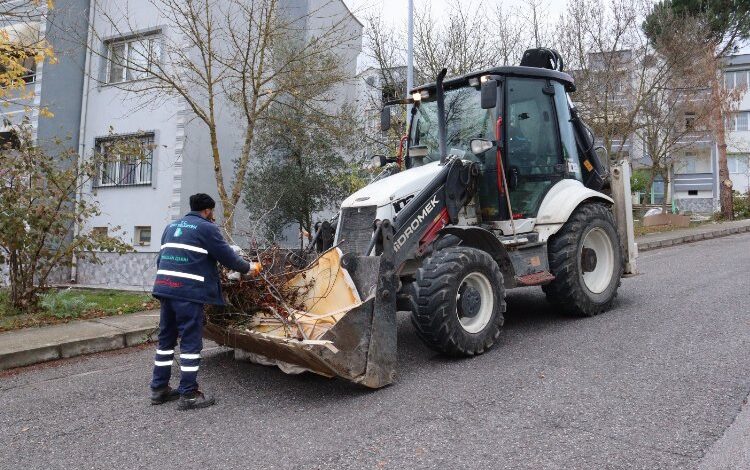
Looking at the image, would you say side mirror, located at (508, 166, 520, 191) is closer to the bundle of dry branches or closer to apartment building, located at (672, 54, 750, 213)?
the bundle of dry branches

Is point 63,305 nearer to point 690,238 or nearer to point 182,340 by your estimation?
point 182,340

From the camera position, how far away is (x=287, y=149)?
52.0 ft

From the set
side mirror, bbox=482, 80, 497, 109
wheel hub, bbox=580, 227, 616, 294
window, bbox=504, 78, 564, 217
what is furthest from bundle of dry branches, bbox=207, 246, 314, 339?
wheel hub, bbox=580, 227, 616, 294

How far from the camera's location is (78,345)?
22.1ft

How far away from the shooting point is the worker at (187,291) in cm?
452

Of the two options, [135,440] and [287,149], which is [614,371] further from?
[287,149]

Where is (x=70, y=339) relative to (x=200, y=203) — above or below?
below

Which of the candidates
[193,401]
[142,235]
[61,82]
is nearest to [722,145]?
[142,235]

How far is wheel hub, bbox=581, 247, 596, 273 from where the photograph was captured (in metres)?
6.88

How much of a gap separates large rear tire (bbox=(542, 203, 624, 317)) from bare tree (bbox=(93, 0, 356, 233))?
5380 millimetres

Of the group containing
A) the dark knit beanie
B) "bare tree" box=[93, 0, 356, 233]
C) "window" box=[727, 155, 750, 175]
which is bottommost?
the dark knit beanie

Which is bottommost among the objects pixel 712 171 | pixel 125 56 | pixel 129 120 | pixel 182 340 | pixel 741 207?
pixel 182 340

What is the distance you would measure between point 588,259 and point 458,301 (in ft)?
8.25

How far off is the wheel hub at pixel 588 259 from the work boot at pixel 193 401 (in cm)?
456
